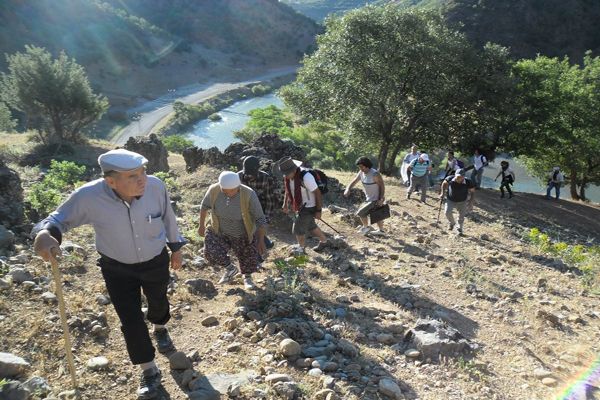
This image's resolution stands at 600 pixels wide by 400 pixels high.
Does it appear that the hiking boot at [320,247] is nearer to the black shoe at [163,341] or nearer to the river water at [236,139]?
the black shoe at [163,341]

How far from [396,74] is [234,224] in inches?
525

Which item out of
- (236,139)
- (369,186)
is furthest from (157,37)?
(369,186)

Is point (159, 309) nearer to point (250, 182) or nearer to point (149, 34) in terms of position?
point (250, 182)

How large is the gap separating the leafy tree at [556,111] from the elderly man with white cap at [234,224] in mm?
18431

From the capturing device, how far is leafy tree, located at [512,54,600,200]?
798 inches

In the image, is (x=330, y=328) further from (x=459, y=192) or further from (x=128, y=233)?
(x=459, y=192)

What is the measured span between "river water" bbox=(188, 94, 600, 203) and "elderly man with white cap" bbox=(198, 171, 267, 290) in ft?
93.8

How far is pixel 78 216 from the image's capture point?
127 inches

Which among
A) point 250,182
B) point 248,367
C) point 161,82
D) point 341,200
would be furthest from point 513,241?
point 161,82

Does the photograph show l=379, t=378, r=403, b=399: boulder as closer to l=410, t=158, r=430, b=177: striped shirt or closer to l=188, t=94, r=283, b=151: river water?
l=410, t=158, r=430, b=177: striped shirt

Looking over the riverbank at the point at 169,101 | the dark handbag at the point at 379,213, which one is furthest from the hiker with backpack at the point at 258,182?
the riverbank at the point at 169,101

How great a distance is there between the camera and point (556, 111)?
797 inches

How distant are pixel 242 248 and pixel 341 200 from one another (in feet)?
21.5

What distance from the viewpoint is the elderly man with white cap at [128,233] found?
314cm
